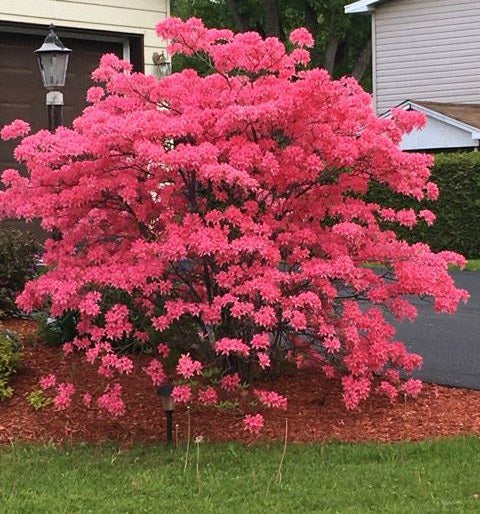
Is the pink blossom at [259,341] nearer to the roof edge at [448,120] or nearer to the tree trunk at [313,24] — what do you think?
the roof edge at [448,120]

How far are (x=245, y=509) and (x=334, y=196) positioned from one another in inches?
99.1

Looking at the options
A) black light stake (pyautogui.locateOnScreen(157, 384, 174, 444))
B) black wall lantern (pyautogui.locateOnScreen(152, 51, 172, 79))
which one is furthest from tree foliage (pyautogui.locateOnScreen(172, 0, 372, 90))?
black light stake (pyautogui.locateOnScreen(157, 384, 174, 444))

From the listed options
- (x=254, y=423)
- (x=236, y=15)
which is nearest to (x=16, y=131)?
(x=254, y=423)

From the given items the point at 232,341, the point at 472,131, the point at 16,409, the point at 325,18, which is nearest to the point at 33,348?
the point at 16,409

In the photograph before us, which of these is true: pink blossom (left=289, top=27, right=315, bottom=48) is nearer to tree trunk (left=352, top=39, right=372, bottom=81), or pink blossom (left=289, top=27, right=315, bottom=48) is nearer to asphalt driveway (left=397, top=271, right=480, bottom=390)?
asphalt driveway (left=397, top=271, right=480, bottom=390)

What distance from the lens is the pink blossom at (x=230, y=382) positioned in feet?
19.5

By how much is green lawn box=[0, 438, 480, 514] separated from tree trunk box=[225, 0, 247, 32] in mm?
27429

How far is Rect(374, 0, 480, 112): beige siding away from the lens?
2202cm

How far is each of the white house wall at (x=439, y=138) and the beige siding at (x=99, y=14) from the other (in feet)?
29.5

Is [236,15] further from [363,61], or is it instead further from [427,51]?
[427,51]

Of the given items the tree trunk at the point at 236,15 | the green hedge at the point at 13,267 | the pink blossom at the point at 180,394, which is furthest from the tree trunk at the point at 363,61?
the pink blossom at the point at 180,394

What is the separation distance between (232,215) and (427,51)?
18387 millimetres

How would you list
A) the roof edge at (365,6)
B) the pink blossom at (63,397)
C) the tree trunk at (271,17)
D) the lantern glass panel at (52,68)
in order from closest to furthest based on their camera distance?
the pink blossom at (63,397)
the lantern glass panel at (52,68)
the roof edge at (365,6)
the tree trunk at (271,17)

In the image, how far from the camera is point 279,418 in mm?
6117
